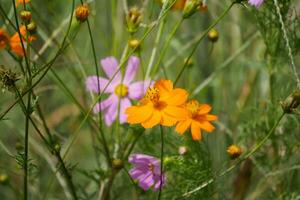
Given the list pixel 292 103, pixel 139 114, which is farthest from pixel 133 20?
pixel 292 103

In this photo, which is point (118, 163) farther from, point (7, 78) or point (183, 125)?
point (7, 78)

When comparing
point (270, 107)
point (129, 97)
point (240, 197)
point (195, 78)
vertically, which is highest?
point (195, 78)

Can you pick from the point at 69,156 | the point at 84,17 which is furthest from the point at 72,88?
the point at 84,17

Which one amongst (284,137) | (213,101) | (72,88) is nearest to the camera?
(284,137)

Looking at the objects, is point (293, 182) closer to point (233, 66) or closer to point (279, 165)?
point (279, 165)

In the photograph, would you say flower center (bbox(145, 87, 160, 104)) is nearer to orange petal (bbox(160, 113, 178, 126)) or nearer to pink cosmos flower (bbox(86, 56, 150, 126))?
orange petal (bbox(160, 113, 178, 126))
